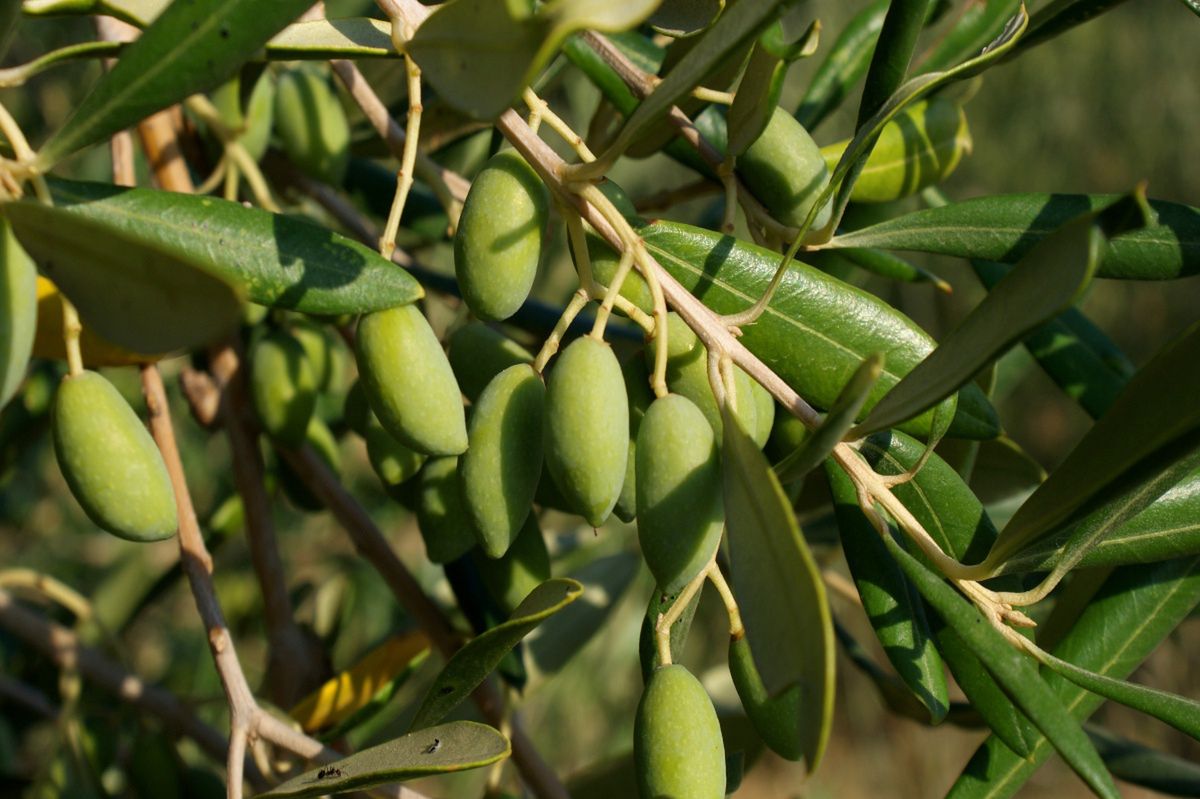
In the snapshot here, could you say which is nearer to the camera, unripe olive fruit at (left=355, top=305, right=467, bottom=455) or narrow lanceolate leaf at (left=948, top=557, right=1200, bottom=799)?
unripe olive fruit at (left=355, top=305, right=467, bottom=455)

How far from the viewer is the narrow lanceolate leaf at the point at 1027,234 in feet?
2.36

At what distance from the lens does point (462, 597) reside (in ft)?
3.06

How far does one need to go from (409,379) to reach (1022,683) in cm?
34

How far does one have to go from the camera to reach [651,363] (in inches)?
24.3

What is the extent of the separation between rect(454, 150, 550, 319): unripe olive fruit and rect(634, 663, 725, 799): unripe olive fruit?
215mm

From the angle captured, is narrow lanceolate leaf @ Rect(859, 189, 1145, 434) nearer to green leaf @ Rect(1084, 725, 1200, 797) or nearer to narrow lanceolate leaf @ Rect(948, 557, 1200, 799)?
narrow lanceolate leaf @ Rect(948, 557, 1200, 799)

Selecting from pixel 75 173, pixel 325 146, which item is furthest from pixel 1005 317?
pixel 75 173

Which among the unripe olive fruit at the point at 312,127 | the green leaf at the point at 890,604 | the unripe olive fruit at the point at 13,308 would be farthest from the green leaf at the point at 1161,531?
the unripe olive fruit at the point at 312,127

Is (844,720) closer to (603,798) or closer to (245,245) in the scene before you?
(603,798)

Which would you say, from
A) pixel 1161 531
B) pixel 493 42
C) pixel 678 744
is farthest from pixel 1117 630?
pixel 493 42

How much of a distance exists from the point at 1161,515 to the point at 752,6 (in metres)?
0.38

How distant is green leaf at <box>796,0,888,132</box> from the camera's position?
0.97m

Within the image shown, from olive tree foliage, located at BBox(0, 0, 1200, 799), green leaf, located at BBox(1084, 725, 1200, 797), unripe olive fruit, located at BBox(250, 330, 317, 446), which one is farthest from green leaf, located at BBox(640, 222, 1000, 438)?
green leaf, located at BBox(1084, 725, 1200, 797)

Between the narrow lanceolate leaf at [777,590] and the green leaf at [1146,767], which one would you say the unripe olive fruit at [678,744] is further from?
the green leaf at [1146,767]
